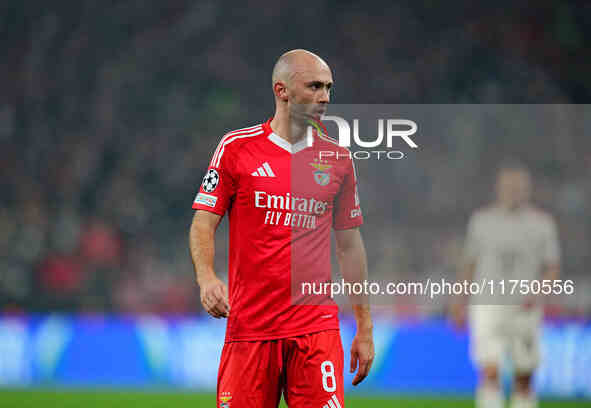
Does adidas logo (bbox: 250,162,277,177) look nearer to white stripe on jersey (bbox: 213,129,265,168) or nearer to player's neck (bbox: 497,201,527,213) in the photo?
white stripe on jersey (bbox: 213,129,265,168)

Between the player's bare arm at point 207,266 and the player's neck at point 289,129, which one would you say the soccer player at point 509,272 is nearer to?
the player's neck at point 289,129

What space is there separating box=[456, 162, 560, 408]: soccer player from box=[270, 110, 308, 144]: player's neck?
311 centimetres

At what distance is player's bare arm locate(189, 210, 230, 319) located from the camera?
3229mm

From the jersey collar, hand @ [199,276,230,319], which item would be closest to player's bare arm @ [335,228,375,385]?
the jersey collar

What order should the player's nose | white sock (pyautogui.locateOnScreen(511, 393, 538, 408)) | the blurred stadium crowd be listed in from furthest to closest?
the blurred stadium crowd
white sock (pyautogui.locateOnScreen(511, 393, 538, 408))
the player's nose

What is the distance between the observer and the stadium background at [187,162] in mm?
8836

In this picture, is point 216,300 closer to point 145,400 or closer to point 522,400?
point 522,400

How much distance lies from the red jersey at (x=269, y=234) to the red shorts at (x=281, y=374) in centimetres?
5

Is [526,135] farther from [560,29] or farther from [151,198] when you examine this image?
[560,29]

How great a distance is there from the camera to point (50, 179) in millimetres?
13336

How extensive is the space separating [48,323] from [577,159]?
6.43 m

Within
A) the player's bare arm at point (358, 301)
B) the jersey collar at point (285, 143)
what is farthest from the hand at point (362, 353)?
the jersey collar at point (285, 143)

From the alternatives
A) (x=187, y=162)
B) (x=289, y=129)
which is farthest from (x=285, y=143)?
(x=187, y=162)

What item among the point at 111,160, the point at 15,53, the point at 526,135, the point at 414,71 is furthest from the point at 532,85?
the point at 15,53
